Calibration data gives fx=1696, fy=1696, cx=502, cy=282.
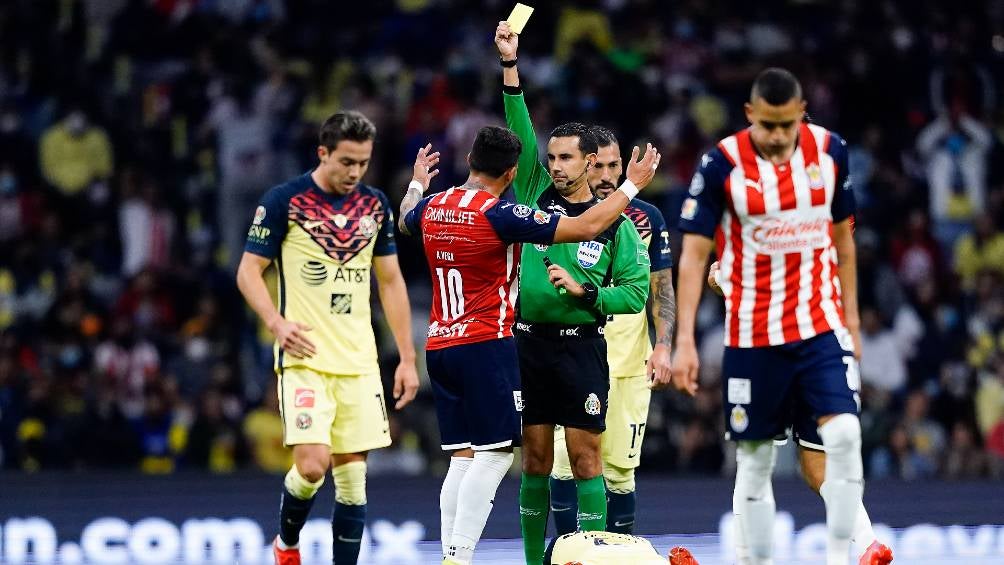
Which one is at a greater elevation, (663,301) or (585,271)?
(585,271)

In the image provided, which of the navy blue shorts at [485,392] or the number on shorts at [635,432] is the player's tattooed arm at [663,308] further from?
the navy blue shorts at [485,392]

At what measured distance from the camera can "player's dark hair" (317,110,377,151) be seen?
29.1 feet

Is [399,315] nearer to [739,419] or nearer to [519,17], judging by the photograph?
[519,17]

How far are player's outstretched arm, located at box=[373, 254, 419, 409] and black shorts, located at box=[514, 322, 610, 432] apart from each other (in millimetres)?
636

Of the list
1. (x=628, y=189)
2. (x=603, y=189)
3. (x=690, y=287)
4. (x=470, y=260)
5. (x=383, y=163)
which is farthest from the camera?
(x=383, y=163)

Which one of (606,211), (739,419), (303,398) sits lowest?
(739,419)

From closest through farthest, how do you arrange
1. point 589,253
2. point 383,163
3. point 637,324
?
point 589,253, point 637,324, point 383,163

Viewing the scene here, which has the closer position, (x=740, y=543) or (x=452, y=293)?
(x=740, y=543)

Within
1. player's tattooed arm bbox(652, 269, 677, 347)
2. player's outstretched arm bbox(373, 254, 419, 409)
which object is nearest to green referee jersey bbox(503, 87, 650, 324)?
player's tattooed arm bbox(652, 269, 677, 347)

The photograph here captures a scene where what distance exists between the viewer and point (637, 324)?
388 inches

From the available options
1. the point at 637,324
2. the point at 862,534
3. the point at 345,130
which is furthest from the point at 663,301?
the point at 345,130

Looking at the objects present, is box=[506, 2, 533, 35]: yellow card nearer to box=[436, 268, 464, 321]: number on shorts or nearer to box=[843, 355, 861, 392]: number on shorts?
box=[436, 268, 464, 321]: number on shorts

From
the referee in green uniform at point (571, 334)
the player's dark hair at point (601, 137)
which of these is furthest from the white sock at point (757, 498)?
the player's dark hair at point (601, 137)

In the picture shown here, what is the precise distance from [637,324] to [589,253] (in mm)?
1097
